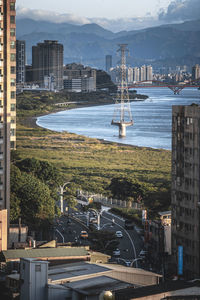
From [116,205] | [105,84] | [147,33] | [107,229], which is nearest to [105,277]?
[107,229]

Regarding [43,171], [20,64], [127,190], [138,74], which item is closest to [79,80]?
[20,64]

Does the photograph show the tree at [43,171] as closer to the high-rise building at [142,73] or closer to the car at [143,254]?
the car at [143,254]

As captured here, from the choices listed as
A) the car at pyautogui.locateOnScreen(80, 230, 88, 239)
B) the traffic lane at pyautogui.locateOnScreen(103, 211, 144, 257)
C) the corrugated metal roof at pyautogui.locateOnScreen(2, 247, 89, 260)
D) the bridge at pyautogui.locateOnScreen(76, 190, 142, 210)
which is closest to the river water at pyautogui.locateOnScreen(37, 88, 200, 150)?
the bridge at pyautogui.locateOnScreen(76, 190, 142, 210)

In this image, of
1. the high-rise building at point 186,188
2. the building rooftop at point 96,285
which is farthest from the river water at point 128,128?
the building rooftop at point 96,285

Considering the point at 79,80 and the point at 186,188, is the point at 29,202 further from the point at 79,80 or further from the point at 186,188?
the point at 79,80

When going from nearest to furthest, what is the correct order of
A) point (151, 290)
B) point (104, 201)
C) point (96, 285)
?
point (151, 290) → point (96, 285) → point (104, 201)

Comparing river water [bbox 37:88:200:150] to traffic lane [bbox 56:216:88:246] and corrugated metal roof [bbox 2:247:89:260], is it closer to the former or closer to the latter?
traffic lane [bbox 56:216:88:246]

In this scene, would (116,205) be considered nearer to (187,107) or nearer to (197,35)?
(187,107)
